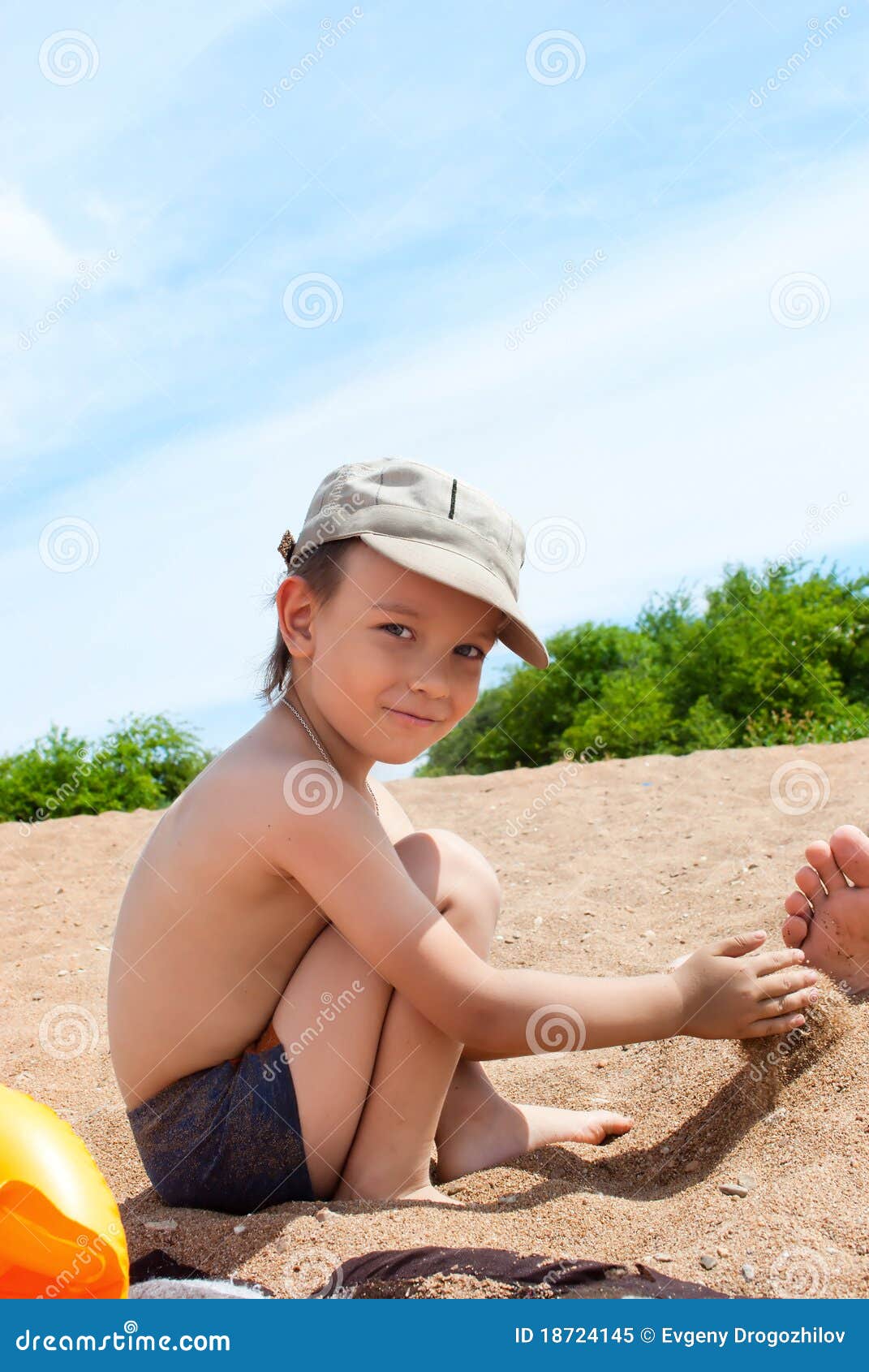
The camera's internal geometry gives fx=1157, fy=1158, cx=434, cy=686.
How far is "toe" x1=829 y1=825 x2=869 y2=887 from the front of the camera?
8.16 ft

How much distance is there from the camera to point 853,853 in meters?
2.50

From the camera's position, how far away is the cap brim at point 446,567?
6.85 feet

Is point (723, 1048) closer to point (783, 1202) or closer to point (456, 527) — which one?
point (783, 1202)

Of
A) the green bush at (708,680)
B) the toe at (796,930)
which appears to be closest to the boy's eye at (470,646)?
the toe at (796,930)

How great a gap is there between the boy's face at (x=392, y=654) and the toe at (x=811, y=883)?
90 centimetres

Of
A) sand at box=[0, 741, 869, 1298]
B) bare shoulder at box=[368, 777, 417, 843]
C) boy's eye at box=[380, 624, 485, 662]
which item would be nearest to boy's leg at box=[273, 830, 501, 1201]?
sand at box=[0, 741, 869, 1298]

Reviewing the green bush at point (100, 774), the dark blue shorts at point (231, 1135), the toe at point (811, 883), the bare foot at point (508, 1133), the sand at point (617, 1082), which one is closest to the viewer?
Result: the sand at point (617, 1082)

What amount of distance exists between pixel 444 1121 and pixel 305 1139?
458 mm

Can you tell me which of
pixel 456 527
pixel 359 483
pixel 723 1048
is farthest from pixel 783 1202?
pixel 359 483

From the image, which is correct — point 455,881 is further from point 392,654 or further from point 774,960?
point 774,960

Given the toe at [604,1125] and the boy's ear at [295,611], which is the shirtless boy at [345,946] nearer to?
the boy's ear at [295,611]

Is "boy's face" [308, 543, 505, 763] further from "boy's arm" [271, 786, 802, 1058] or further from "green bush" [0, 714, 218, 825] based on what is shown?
"green bush" [0, 714, 218, 825]

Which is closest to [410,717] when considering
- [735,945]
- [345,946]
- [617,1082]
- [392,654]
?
[392,654]

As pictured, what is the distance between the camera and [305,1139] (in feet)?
7.06
